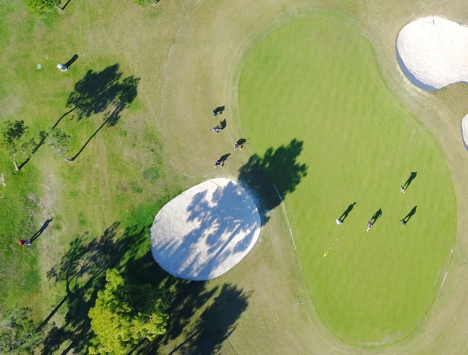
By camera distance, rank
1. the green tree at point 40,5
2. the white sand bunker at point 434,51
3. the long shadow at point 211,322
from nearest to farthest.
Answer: the green tree at point 40,5, the long shadow at point 211,322, the white sand bunker at point 434,51

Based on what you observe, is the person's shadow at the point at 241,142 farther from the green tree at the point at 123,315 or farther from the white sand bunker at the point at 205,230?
the green tree at the point at 123,315

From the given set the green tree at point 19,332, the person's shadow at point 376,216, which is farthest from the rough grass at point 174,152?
the person's shadow at point 376,216

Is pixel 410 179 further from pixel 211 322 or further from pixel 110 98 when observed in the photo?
pixel 110 98

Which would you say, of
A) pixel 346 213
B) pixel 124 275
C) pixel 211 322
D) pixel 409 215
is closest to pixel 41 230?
pixel 124 275

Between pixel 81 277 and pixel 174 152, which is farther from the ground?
Result: pixel 174 152

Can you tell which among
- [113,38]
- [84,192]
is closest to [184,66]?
[113,38]
